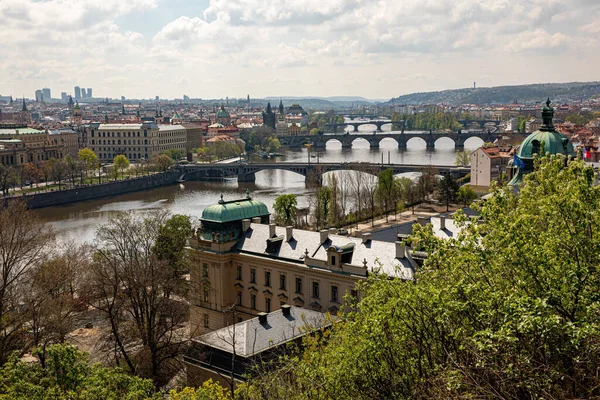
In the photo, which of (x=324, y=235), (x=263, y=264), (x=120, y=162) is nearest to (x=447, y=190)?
(x=324, y=235)

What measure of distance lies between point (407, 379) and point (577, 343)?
4.06m

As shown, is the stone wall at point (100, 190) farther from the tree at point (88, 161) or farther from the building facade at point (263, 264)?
the building facade at point (263, 264)

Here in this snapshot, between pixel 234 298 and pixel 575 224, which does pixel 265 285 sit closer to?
pixel 234 298

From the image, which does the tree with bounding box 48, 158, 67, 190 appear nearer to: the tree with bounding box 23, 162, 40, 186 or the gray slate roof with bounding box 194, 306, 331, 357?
the tree with bounding box 23, 162, 40, 186

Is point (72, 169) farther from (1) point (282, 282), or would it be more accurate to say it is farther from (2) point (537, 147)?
(2) point (537, 147)

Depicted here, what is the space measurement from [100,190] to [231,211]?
201ft

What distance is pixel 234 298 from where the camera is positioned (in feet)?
115

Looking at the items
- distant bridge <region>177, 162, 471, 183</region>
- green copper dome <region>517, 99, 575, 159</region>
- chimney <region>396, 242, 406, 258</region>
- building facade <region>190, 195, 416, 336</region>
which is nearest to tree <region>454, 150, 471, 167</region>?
distant bridge <region>177, 162, 471, 183</region>

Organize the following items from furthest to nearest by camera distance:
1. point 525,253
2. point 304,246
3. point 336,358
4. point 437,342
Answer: point 304,246, point 336,358, point 437,342, point 525,253

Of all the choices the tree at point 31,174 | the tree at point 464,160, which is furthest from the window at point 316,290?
the tree at point 31,174

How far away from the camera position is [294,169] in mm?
106312

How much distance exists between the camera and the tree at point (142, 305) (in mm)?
27847

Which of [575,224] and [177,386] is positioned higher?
[575,224]

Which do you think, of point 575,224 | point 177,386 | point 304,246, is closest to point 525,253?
point 575,224
